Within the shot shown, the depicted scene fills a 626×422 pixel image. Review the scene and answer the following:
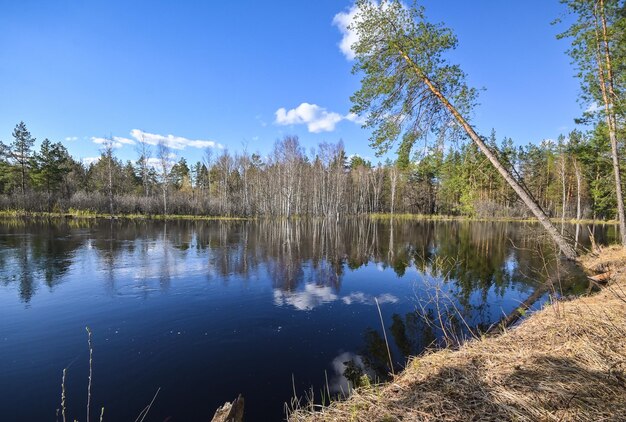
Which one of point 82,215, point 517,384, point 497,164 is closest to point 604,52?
point 497,164

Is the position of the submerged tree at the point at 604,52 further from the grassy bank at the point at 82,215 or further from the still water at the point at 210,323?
the grassy bank at the point at 82,215

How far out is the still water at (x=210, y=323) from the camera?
470 cm

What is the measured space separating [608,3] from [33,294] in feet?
65.9

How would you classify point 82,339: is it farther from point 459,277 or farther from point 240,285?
point 459,277

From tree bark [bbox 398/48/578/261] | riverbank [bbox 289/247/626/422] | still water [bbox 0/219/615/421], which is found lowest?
still water [bbox 0/219/615/421]

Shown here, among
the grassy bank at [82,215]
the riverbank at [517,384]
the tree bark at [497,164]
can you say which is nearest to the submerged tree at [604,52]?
the tree bark at [497,164]

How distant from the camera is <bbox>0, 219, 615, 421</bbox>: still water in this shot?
4.70 metres

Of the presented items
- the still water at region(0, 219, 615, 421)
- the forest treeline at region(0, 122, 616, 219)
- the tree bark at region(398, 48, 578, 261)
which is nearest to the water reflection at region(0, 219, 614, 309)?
the still water at region(0, 219, 615, 421)

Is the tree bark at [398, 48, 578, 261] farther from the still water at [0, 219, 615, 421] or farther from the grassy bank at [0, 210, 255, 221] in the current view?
the grassy bank at [0, 210, 255, 221]

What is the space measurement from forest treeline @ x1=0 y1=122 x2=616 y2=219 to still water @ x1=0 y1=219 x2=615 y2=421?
101 feet

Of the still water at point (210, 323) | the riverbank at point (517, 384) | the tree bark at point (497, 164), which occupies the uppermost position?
the tree bark at point (497, 164)

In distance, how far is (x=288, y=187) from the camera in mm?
51094

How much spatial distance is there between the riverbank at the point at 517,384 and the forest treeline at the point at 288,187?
3694cm

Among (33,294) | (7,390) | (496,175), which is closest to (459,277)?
(7,390)
